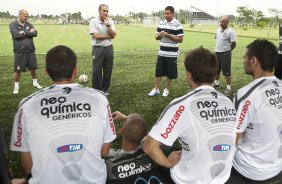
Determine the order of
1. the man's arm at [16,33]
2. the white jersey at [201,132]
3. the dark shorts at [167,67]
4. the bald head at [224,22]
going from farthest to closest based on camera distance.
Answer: the bald head at [224,22], the man's arm at [16,33], the dark shorts at [167,67], the white jersey at [201,132]

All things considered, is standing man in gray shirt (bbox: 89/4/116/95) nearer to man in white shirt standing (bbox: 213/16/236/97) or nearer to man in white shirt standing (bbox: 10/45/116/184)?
man in white shirt standing (bbox: 213/16/236/97)

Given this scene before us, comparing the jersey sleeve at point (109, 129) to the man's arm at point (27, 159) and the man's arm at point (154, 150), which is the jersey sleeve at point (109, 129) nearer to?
the man's arm at point (154, 150)

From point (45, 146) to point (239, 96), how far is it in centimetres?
177

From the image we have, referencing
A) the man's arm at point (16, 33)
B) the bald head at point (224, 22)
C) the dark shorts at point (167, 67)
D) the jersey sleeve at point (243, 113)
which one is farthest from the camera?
the bald head at point (224, 22)

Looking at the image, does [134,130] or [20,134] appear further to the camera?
[134,130]

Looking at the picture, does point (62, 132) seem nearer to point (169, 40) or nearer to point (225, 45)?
point (169, 40)

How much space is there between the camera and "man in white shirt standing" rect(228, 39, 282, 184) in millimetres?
2980

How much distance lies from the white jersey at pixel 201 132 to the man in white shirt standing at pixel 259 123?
398 mm

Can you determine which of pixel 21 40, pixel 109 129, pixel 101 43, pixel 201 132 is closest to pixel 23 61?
pixel 21 40

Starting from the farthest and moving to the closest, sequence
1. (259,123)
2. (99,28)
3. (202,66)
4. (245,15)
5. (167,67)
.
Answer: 1. (245,15)
2. (167,67)
3. (99,28)
4. (259,123)
5. (202,66)

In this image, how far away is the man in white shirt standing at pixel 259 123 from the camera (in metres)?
2.98

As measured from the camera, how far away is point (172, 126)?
2494 millimetres

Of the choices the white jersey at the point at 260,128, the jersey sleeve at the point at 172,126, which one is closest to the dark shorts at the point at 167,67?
the white jersey at the point at 260,128

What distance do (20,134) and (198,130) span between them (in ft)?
4.38
